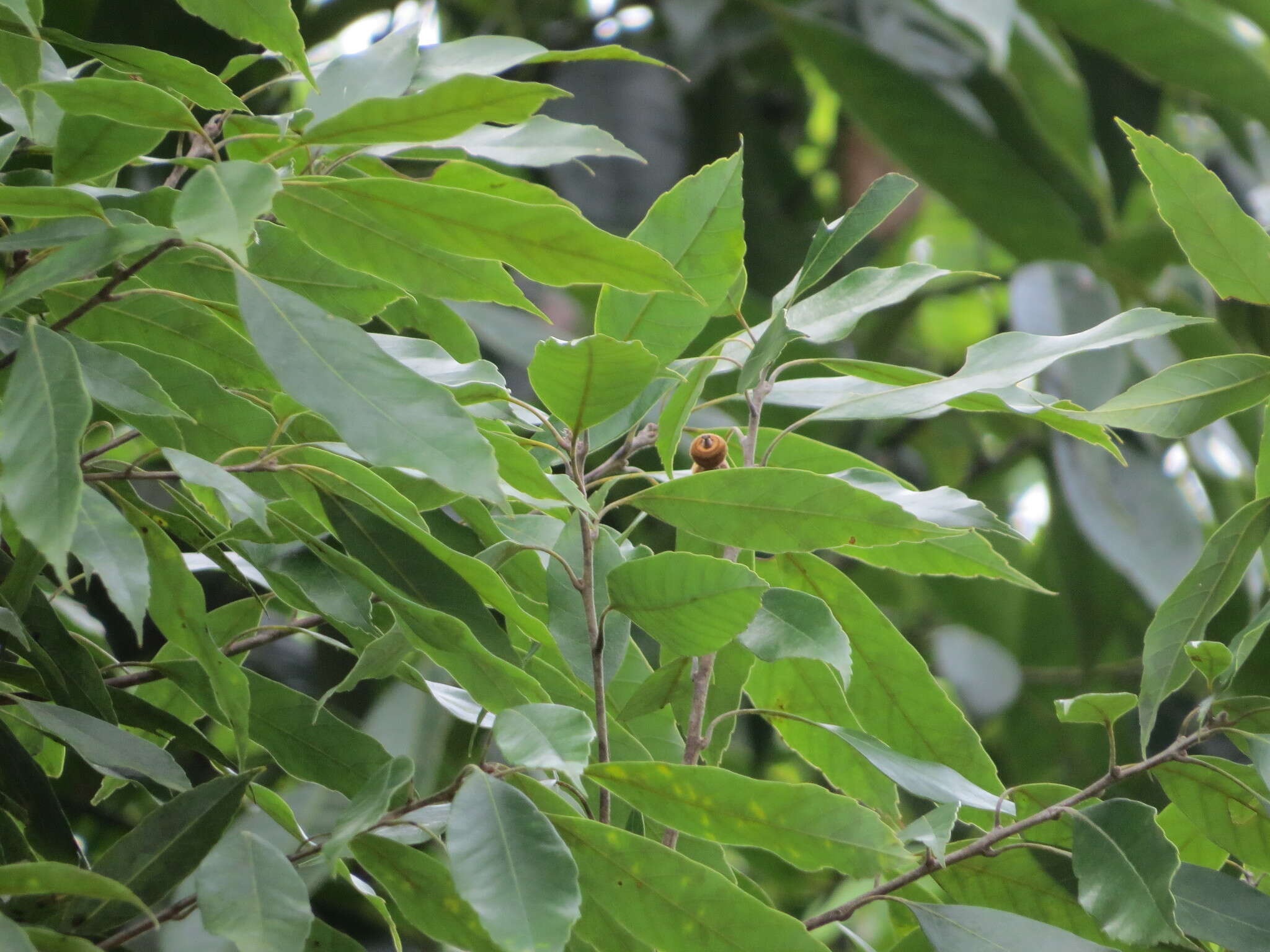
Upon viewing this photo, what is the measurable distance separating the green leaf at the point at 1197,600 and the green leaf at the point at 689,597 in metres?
0.14

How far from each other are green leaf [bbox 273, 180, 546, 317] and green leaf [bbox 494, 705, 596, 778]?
0.13 m

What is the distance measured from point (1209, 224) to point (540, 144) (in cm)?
22

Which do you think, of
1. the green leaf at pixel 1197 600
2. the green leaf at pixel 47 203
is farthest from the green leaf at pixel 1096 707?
the green leaf at pixel 47 203

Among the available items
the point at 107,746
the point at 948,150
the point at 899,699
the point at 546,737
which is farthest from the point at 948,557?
the point at 948,150

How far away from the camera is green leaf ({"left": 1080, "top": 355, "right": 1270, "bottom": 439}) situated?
0.41 metres

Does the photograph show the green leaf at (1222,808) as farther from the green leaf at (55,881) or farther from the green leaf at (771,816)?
the green leaf at (55,881)

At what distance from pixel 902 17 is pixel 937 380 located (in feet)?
4.51

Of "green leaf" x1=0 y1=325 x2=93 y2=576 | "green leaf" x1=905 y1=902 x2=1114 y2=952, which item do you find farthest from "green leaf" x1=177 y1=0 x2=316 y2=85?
"green leaf" x1=905 y1=902 x2=1114 y2=952

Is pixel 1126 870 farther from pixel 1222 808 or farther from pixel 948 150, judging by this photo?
pixel 948 150

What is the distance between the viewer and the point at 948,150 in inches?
60.7

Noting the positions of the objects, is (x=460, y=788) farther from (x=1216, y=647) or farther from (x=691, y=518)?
(x=1216, y=647)

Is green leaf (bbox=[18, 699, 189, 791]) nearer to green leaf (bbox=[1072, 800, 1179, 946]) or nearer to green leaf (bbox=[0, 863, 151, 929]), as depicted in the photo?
green leaf (bbox=[0, 863, 151, 929])

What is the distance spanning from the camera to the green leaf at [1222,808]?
0.43 meters

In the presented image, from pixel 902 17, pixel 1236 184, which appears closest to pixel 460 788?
pixel 902 17
